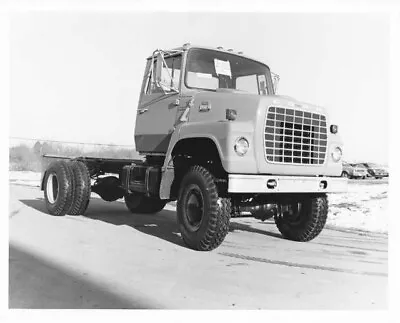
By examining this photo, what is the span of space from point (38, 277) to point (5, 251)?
0.82 metres

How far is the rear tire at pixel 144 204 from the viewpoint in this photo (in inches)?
362

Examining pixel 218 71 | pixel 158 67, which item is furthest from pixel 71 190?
pixel 218 71

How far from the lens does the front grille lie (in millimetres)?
5543

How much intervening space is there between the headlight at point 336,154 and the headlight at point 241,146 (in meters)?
1.48

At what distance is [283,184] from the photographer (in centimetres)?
550

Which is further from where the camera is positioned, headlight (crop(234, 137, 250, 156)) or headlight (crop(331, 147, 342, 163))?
headlight (crop(331, 147, 342, 163))

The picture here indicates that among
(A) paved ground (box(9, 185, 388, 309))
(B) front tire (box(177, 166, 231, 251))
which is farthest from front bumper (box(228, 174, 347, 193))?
(A) paved ground (box(9, 185, 388, 309))

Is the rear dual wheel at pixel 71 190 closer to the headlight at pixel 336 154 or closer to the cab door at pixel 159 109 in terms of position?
the cab door at pixel 159 109

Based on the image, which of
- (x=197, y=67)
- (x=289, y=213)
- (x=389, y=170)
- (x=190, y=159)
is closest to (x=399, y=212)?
(x=389, y=170)

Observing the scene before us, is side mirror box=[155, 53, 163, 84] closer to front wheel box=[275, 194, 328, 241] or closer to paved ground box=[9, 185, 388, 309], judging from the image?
paved ground box=[9, 185, 388, 309]

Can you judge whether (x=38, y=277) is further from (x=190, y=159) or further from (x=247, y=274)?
(x=190, y=159)

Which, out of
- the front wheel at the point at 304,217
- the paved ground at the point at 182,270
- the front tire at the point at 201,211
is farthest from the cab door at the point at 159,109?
the front wheel at the point at 304,217

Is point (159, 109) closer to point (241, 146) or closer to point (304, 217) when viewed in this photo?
point (241, 146)

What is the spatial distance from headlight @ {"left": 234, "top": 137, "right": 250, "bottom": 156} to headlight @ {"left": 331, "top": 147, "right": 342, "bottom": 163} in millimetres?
1483
